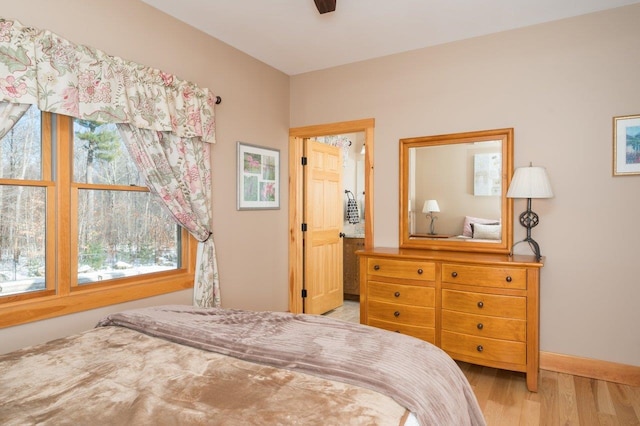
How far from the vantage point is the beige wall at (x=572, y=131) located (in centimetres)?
268

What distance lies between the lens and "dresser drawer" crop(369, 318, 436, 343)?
2.91 meters

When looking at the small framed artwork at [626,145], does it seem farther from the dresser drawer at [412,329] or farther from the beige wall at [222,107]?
the beige wall at [222,107]

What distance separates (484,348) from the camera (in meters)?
2.71

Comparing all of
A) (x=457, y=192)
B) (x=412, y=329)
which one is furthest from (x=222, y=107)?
(x=412, y=329)

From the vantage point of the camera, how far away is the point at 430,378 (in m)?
1.27

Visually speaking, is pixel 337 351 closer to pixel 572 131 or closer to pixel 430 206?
pixel 430 206

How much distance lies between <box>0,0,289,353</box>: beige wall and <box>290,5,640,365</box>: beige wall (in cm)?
164

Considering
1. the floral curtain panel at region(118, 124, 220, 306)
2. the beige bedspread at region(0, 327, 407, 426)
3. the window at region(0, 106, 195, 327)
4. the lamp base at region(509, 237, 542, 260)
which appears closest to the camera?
the beige bedspread at region(0, 327, 407, 426)

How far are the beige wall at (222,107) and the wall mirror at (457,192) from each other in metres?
1.36

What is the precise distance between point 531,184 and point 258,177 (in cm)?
234

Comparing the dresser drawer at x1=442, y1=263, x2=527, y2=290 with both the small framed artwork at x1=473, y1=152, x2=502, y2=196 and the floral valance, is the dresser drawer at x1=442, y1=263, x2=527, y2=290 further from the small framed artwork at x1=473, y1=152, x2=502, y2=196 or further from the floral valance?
the floral valance

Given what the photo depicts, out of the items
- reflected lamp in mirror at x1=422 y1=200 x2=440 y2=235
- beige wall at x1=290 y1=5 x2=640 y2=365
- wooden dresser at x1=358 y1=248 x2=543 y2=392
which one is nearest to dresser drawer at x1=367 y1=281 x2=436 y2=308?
wooden dresser at x1=358 y1=248 x2=543 y2=392

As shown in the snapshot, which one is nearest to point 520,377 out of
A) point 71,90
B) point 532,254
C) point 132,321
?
point 532,254

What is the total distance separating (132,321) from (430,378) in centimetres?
140
